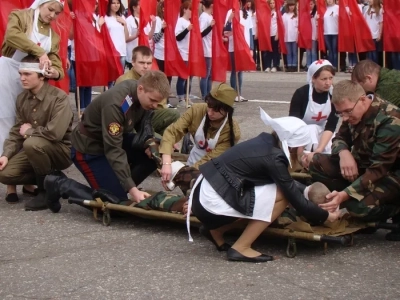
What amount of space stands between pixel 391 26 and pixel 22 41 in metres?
8.49

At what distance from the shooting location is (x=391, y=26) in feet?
45.4

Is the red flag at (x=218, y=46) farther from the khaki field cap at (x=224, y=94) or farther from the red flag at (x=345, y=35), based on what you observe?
the khaki field cap at (x=224, y=94)

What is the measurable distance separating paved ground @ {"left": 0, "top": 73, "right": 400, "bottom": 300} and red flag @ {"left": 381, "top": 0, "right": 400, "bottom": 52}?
28.6 ft

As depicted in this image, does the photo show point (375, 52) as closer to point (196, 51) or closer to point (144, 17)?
point (196, 51)

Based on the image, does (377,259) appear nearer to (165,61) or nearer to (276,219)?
(276,219)

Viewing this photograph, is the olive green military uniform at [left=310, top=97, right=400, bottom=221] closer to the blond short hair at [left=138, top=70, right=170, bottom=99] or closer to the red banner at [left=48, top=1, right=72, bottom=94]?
the blond short hair at [left=138, top=70, right=170, bottom=99]

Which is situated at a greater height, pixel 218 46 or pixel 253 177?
pixel 218 46

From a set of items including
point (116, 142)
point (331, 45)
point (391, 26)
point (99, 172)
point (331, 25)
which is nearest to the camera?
point (116, 142)

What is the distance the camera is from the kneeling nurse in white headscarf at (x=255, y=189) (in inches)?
191

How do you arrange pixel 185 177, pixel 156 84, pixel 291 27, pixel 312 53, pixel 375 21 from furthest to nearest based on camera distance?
pixel 291 27
pixel 312 53
pixel 375 21
pixel 185 177
pixel 156 84

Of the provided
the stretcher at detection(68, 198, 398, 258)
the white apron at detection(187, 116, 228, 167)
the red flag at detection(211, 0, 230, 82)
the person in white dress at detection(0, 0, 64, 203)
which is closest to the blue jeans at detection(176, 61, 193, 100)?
the red flag at detection(211, 0, 230, 82)

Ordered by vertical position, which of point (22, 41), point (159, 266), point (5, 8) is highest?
point (5, 8)

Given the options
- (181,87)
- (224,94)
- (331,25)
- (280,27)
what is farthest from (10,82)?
(280,27)

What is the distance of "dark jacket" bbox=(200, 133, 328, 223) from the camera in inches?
191
